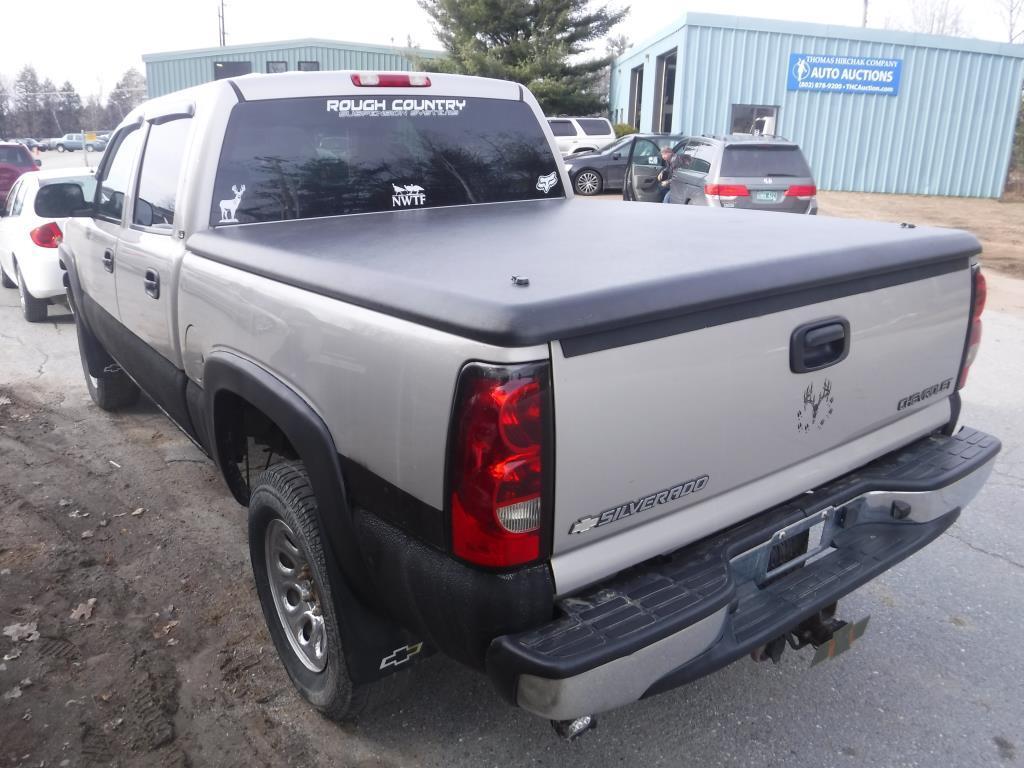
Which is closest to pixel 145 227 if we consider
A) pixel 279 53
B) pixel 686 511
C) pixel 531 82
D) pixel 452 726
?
pixel 452 726

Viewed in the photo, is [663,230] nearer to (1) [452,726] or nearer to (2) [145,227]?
(1) [452,726]

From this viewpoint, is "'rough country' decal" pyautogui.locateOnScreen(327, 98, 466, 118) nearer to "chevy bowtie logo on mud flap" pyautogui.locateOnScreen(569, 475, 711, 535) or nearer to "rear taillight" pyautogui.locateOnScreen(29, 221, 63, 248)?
"chevy bowtie logo on mud flap" pyautogui.locateOnScreen(569, 475, 711, 535)

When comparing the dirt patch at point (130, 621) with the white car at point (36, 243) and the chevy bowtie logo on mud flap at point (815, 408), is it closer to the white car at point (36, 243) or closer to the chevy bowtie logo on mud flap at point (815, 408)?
the chevy bowtie logo on mud flap at point (815, 408)

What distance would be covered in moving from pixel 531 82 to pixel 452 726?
31.0 metres

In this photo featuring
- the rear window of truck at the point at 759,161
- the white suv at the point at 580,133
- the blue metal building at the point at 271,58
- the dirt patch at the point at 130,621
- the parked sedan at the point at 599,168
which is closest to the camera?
the dirt patch at the point at 130,621

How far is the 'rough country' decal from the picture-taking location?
11.9ft

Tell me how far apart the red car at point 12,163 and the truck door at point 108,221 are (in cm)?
1428

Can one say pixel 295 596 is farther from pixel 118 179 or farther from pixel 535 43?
pixel 535 43

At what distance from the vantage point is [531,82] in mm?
31047

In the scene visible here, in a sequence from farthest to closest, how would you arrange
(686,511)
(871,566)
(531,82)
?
(531,82), (871,566), (686,511)

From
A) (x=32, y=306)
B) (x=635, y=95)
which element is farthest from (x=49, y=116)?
(x=32, y=306)

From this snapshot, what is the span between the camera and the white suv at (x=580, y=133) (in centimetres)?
2342

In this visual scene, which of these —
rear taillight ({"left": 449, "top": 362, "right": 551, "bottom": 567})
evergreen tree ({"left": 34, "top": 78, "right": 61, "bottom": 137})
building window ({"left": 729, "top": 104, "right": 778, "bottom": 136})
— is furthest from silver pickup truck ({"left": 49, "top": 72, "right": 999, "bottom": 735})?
evergreen tree ({"left": 34, "top": 78, "right": 61, "bottom": 137})

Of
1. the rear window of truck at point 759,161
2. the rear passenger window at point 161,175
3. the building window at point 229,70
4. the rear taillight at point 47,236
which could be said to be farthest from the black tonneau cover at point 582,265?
the building window at point 229,70
